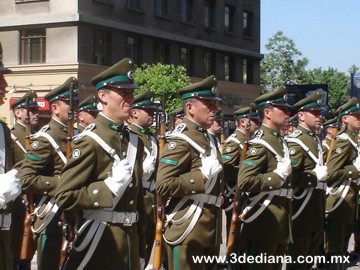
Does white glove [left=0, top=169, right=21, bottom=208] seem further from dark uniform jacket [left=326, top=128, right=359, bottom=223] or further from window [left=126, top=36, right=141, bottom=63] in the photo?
window [left=126, top=36, right=141, bottom=63]

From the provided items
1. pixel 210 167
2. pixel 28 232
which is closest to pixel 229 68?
pixel 28 232

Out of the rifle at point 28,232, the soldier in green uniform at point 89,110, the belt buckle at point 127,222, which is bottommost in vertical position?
the rifle at point 28,232

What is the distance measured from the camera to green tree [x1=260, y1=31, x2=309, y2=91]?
284 ft

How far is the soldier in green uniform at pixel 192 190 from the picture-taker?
6285mm

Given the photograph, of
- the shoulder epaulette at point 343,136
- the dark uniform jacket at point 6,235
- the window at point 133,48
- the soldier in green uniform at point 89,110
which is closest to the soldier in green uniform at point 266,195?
the shoulder epaulette at point 343,136

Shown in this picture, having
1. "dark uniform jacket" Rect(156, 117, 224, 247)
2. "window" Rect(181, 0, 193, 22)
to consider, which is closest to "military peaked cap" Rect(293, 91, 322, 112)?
"dark uniform jacket" Rect(156, 117, 224, 247)

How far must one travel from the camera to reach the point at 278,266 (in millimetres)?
7395

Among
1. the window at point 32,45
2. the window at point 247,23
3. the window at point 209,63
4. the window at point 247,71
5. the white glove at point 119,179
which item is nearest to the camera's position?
the white glove at point 119,179

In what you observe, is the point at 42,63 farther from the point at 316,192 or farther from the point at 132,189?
the point at 132,189

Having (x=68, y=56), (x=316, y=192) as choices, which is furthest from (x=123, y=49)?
(x=316, y=192)

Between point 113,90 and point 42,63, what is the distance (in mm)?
26270

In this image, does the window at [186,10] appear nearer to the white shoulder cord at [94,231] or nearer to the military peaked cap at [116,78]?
the military peaked cap at [116,78]

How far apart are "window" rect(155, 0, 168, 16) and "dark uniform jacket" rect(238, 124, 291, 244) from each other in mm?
28818

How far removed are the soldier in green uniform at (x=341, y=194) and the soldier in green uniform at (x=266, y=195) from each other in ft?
6.82
